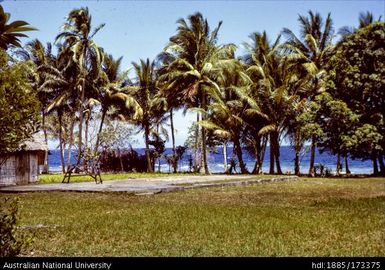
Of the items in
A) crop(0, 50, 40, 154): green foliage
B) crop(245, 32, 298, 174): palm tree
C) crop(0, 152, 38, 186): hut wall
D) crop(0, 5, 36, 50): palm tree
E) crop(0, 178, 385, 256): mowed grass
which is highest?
crop(245, 32, 298, 174): palm tree

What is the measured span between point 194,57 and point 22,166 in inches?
584

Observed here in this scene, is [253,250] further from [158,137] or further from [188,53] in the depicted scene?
[158,137]

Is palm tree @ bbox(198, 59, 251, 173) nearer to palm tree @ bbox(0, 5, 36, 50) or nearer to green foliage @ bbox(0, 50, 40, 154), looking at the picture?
palm tree @ bbox(0, 5, 36, 50)

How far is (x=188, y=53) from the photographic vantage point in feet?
108

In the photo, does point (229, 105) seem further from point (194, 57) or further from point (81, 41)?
point (81, 41)

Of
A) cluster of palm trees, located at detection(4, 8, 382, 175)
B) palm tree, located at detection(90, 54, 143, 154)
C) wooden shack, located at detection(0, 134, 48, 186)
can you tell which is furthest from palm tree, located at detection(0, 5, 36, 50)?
palm tree, located at detection(90, 54, 143, 154)

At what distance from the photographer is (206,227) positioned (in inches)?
347

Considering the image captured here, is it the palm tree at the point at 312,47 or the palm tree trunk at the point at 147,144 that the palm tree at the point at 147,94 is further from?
the palm tree at the point at 312,47

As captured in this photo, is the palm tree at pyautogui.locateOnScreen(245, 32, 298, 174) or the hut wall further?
the palm tree at pyautogui.locateOnScreen(245, 32, 298, 174)

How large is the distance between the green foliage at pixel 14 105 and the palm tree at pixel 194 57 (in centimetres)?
2544

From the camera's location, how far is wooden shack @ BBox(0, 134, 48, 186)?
22914 mm

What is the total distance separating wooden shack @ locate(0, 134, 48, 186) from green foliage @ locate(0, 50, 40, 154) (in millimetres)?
17187

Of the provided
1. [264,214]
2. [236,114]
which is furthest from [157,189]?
[236,114]
